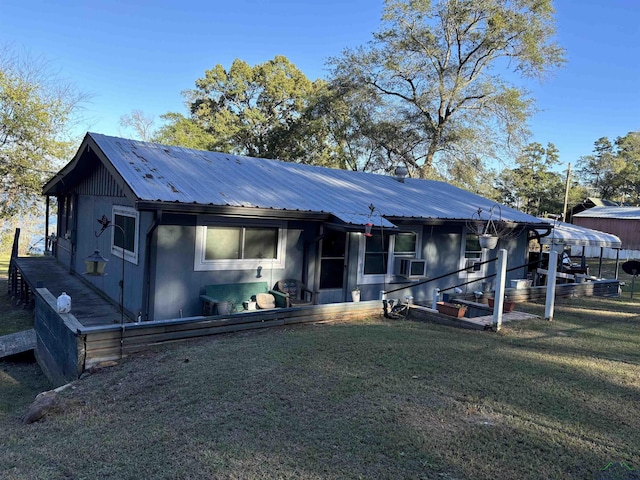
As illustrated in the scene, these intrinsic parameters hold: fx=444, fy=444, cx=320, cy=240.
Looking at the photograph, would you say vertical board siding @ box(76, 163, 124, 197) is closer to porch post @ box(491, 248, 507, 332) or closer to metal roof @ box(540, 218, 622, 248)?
porch post @ box(491, 248, 507, 332)

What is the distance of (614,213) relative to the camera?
102 ft

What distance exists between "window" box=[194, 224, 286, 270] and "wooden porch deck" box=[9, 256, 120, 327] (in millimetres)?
1875

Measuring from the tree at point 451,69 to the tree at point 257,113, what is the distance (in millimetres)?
4110

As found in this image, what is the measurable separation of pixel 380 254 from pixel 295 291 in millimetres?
2402

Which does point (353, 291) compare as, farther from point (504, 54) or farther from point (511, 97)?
point (504, 54)

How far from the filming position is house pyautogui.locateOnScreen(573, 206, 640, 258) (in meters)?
29.7

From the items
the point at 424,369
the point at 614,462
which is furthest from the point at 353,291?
the point at 614,462

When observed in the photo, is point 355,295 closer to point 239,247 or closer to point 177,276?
point 239,247

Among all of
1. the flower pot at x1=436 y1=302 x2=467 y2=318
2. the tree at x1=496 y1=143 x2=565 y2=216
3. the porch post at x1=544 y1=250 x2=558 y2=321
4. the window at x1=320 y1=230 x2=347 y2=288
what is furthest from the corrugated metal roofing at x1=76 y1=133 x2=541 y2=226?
the tree at x1=496 y1=143 x2=565 y2=216

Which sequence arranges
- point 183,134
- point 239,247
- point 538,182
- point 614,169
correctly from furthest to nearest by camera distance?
point 614,169, point 538,182, point 183,134, point 239,247

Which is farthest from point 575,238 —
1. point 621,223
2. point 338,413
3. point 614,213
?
point 614,213

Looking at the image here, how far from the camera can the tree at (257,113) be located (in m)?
29.5

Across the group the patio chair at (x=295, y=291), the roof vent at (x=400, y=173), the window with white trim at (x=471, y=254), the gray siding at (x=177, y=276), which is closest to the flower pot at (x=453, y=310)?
the patio chair at (x=295, y=291)

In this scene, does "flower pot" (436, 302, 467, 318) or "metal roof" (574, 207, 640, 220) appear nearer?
"flower pot" (436, 302, 467, 318)
